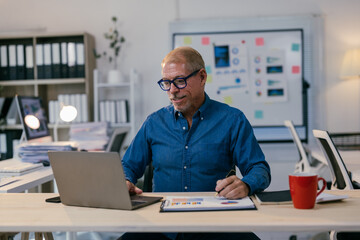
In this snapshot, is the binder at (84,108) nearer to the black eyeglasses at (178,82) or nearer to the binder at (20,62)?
the binder at (20,62)

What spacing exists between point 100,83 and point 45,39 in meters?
0.73

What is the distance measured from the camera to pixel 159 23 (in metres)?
4.20

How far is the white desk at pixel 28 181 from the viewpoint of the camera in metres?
1.82

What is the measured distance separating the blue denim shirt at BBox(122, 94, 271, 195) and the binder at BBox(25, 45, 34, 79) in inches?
104

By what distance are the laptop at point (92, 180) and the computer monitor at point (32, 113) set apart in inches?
60.9

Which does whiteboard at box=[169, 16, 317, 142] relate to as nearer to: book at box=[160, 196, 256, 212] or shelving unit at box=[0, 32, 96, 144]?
shelving unit at box=[0, 32, 96, 144]

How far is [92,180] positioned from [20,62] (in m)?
3.20

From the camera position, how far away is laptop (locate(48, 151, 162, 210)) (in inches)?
46.4

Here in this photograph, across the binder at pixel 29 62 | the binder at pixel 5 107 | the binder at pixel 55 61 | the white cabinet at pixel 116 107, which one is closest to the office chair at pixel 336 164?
the white cabinet at pixel 116 107

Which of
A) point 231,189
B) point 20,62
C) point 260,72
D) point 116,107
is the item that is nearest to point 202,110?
point 231,189

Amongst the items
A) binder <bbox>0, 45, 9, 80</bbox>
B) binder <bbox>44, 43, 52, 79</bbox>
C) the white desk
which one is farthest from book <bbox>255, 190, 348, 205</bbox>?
binder <bbox>0, 45, 9, 80</bbox>

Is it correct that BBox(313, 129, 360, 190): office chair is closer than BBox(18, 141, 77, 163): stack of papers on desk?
Yes

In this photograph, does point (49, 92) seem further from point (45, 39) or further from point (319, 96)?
point (319, 96)

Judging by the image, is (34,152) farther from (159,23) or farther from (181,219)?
(159,23)
